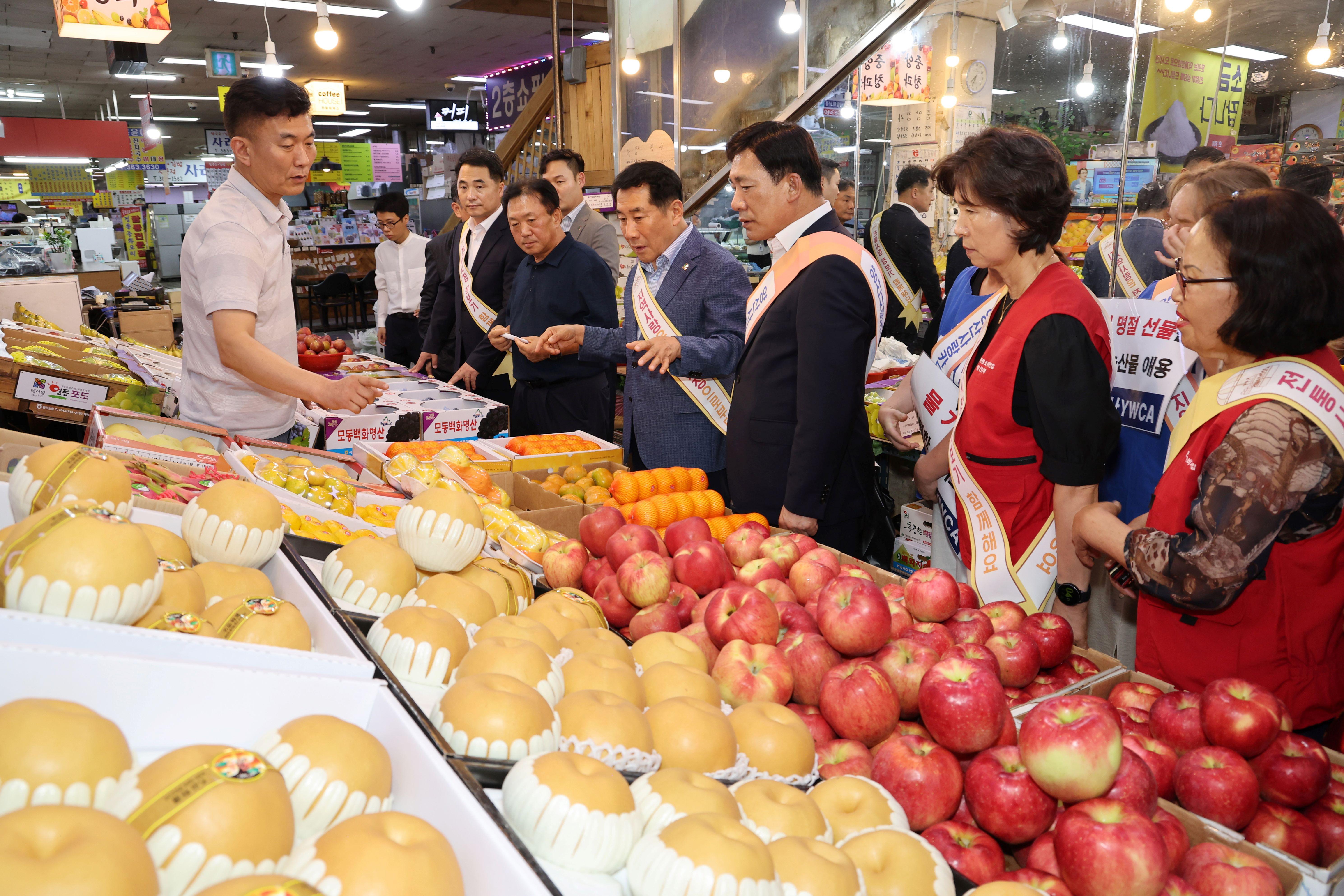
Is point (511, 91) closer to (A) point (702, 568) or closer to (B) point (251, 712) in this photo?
(A) point (702, 568)

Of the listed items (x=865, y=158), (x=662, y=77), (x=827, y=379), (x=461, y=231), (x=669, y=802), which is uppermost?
(x=662, y=77)

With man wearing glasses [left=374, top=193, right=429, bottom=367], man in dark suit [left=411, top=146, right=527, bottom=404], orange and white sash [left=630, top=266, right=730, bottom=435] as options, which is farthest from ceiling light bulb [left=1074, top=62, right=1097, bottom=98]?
man wearing glasses [left=374, top=193, right=429, bottom=367]

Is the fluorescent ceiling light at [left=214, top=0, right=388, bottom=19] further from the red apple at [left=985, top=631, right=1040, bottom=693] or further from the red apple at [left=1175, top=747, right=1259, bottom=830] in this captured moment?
the red apple at [left=1175, top=747, right=1259, bottom=830]

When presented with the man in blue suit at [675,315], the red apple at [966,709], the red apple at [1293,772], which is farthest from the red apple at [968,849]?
the man in blue suit at [675,315]

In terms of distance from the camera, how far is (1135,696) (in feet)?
5.16

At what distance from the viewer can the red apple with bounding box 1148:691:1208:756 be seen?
140cm

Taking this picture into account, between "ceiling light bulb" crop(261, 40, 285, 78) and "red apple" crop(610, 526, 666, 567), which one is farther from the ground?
"ceiling light bulb" crop(261, 40, 285, 78)

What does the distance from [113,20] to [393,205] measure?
2.17m

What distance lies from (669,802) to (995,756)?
61 cm

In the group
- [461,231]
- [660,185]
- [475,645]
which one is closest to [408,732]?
[475,645]

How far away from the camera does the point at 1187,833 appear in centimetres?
124

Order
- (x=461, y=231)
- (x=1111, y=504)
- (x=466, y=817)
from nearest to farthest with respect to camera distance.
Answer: (x=466, y=817), (x=1111, y=504), (x=461, y=231)

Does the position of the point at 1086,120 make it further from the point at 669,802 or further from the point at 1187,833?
the point at 669,802

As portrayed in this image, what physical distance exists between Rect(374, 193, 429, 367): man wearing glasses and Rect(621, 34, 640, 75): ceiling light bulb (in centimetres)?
223
